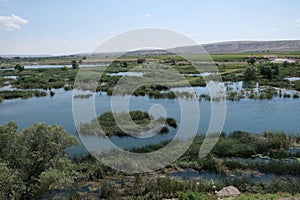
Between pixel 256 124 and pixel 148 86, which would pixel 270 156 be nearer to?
pixel 256 124

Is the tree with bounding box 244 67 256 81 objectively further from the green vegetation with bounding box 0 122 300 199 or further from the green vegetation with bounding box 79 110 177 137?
the green vegetation with bounding box 0 122 300 199

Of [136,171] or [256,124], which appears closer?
[136,171]

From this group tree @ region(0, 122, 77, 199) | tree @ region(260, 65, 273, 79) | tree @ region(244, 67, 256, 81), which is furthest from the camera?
tree @ region(260, 65, 273, 79)

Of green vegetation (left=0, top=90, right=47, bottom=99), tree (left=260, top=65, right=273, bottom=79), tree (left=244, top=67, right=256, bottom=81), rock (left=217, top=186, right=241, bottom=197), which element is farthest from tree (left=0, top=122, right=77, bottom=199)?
tree (left=260, top=65, right=273, bottom=79)

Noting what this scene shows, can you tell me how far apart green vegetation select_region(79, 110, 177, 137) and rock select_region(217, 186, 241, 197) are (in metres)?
8.06

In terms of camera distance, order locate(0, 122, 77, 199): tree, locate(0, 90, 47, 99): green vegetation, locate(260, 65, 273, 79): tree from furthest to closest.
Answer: locate(260, 65, 273, 79): tree → locate(0, 90, 47, 99): green vegetation → locate(0, 122, 77, 199): tree

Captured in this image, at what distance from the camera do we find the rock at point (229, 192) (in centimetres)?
984

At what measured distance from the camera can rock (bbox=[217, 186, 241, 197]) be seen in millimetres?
9844

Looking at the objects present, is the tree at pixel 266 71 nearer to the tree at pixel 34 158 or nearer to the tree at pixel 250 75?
the tree at pixel 250 75

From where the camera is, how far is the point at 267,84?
37.1 meters

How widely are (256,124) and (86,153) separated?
12.0 m

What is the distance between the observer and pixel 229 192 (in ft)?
33.0

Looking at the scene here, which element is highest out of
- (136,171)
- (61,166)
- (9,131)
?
(9,131)

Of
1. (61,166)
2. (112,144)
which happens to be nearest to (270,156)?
(112,144)
